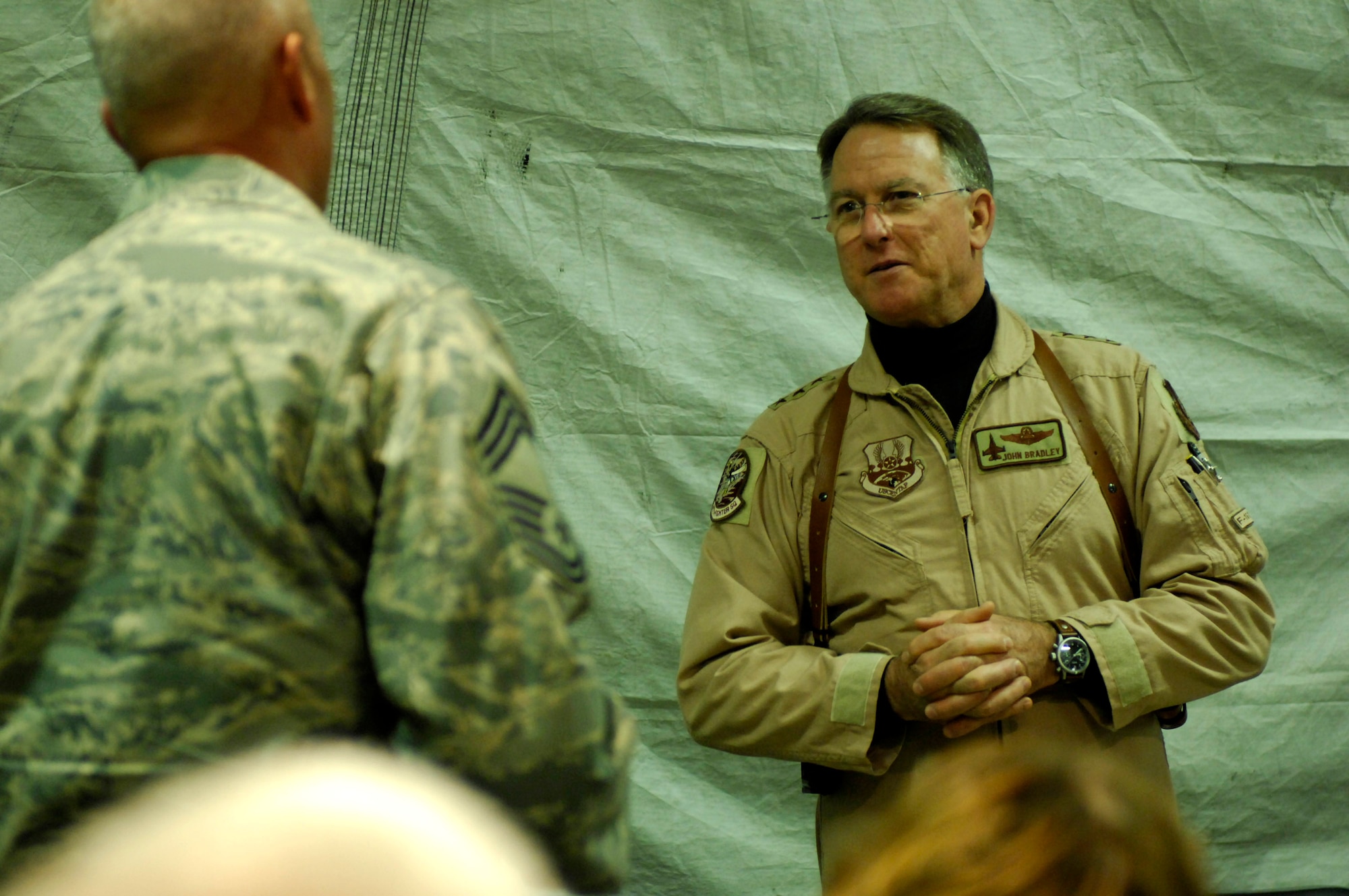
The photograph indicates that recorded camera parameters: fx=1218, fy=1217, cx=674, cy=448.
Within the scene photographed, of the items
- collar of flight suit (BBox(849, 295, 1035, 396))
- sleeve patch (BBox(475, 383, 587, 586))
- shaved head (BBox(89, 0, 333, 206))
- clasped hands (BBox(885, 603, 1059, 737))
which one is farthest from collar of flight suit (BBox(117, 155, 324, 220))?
collar of flight suit (BBox(849, 295, 1035, 396))

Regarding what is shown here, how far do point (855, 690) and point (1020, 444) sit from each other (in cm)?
45

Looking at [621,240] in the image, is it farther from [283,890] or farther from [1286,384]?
[283,890]

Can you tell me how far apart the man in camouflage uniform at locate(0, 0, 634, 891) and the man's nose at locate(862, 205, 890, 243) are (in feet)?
3.84

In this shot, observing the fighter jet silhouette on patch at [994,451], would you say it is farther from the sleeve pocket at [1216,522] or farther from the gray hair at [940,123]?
the gray hair at [940,123]

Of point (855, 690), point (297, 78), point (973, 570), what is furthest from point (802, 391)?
point (297, 78)

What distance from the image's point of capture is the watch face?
1652mm

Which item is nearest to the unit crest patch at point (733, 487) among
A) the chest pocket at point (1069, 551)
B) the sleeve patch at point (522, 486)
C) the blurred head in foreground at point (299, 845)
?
the chest pocket at point (1069, 551)

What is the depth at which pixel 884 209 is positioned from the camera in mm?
1982

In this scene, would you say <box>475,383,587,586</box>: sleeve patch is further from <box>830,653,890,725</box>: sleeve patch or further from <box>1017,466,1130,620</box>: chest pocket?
<box>1017,466,1130,620</box>: chest pocket

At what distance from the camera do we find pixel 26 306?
3.05 feet

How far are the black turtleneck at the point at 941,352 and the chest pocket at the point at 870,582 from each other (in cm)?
25

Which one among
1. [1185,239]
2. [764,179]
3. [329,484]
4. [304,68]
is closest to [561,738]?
[329,484]

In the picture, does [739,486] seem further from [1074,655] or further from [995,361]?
[1074,655]

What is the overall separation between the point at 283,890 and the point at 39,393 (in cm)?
63
